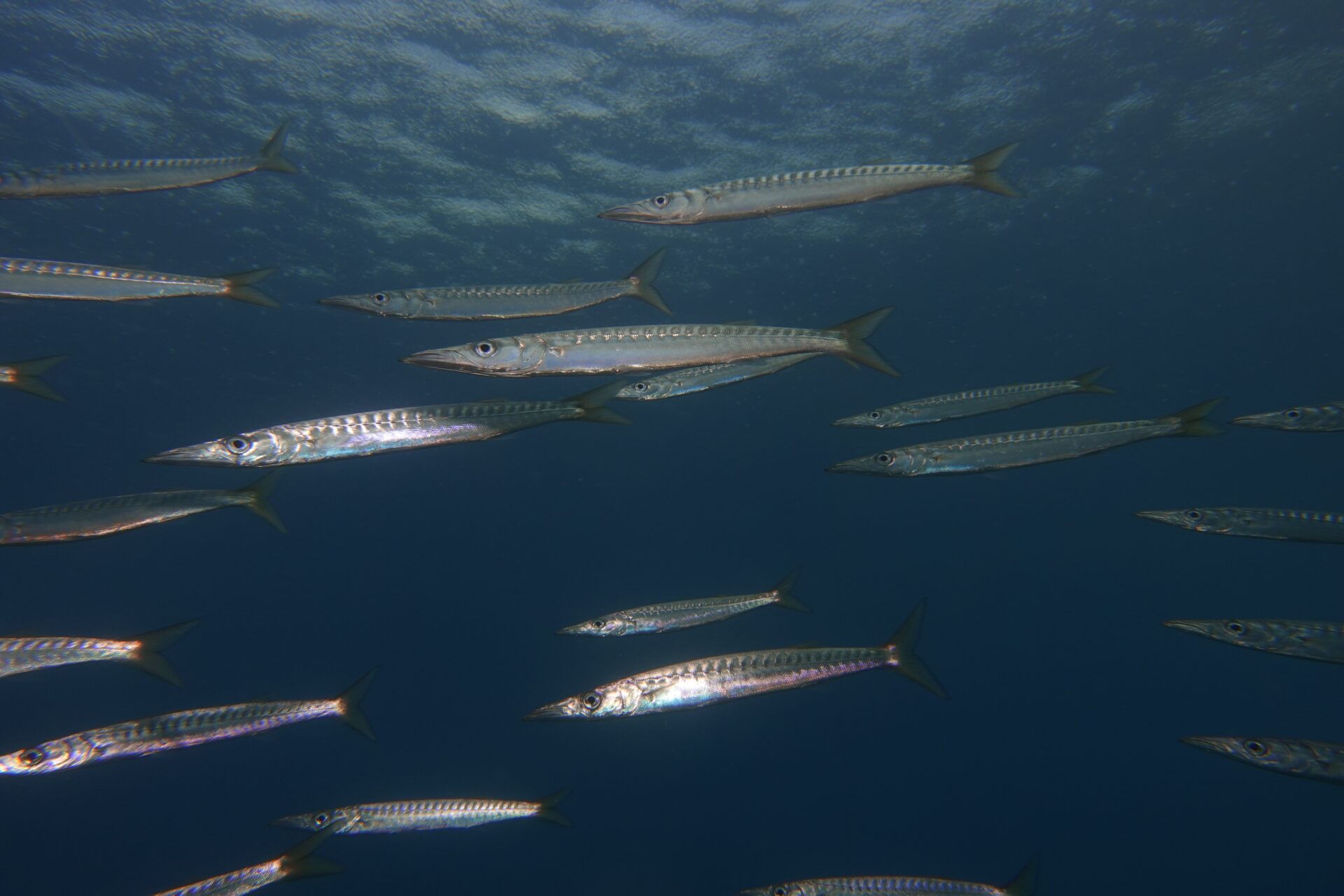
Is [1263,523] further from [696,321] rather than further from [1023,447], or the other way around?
[696,321]

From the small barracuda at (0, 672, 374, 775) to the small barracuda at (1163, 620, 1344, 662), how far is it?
7.16m

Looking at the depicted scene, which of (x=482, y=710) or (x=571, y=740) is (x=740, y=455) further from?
(x=482, y=710)

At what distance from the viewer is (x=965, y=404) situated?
664 centimetres

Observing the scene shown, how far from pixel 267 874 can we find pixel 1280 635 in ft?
28.9

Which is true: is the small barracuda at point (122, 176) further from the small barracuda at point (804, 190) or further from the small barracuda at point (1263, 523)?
the small barracuda at point (1263, 523)

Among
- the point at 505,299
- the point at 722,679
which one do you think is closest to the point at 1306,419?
the point at 722,679

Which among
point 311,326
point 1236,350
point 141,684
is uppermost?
point 311,326

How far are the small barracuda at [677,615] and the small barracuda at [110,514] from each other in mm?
3337

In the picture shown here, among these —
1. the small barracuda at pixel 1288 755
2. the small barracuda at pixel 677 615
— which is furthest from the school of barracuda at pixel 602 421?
the small barracuda at pixel 677 615

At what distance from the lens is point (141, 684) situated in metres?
44.3

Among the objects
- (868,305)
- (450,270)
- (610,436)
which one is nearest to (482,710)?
(610,436)

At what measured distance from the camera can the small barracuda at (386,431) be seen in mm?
4332

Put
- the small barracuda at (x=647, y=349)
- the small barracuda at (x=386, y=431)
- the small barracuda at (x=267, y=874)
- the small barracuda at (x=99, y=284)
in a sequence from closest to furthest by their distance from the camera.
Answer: the small barracuda at (x=647, y=349)
the small barracuda at (x=386, y=431)
the small barracuda at (x=99, y=284)
the small barracuda at (x=267, y=874)

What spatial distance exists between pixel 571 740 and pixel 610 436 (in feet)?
55.4
